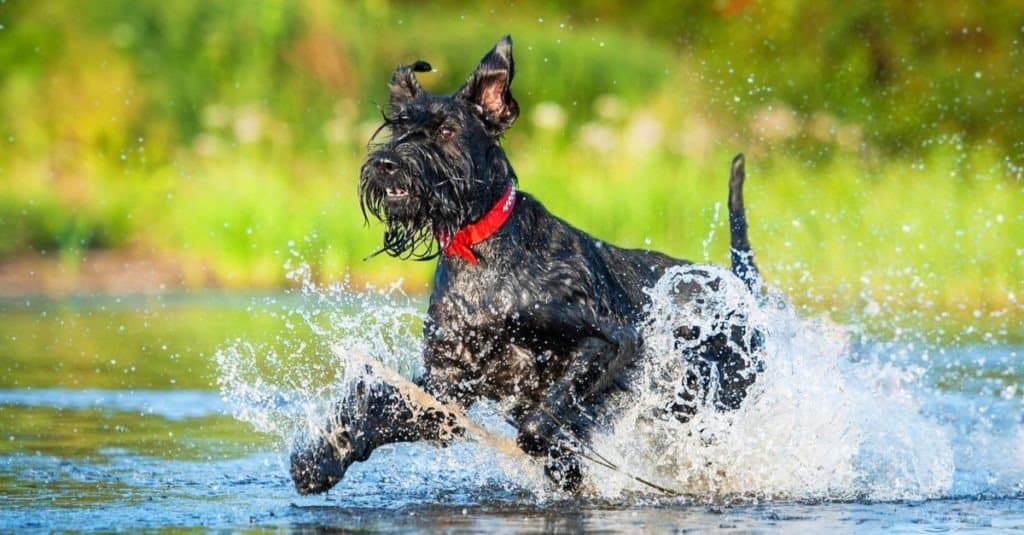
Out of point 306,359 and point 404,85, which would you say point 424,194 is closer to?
point 404,85

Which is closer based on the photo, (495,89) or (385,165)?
(385,165)

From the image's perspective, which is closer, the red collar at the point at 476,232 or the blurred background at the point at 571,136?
the red collar at the point at 476,232

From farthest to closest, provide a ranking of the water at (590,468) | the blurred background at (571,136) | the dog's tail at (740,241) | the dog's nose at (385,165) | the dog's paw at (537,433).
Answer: the blurred background at (571,136), the dog's tail at (740,241), the dog's paw at (537,433), the dog's nose at (385,165), the water at (590,468)

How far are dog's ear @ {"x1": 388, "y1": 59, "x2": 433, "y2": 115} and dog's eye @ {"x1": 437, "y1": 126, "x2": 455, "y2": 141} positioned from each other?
28 cm

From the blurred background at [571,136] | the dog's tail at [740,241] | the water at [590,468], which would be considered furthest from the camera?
the blurred background at [571,136]

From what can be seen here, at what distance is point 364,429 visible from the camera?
7227mm

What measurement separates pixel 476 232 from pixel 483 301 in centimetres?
26

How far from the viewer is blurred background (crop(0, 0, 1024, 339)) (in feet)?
49.1

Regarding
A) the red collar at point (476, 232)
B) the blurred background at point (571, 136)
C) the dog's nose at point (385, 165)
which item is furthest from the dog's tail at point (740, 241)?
the blurred background at point (571, 136)

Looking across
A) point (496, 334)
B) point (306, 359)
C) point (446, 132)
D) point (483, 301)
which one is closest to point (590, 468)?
point (496, 334)

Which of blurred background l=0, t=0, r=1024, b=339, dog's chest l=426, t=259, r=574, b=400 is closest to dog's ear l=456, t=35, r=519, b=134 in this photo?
dog's chest l=426, t=259, r=574, b=400

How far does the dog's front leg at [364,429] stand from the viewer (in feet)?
23.0

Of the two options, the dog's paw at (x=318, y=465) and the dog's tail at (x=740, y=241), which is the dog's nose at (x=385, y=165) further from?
the dog's tail at (x=740, y=241)

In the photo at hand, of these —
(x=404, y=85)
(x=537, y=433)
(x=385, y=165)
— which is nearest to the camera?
(x=385, y=165)
